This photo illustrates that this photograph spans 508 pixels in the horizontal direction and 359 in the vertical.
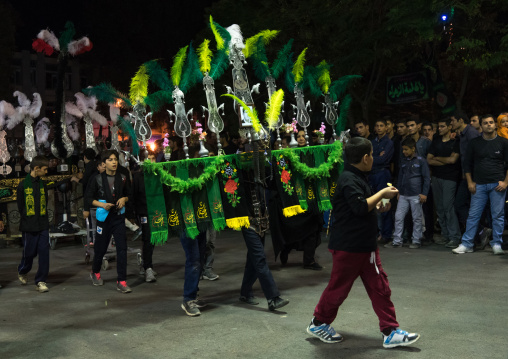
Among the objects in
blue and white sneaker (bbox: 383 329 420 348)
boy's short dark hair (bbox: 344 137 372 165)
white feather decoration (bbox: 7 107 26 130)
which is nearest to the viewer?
blue and white sneaker (bbox: 383 329 420 348)

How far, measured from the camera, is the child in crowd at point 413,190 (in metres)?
11.2

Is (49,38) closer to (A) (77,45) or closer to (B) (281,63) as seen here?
(A) (77,45)

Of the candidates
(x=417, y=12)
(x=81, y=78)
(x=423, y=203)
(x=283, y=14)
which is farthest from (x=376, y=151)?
(x=81, y=78)

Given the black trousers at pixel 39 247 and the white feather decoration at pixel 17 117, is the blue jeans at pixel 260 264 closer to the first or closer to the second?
the black trousers at pixel 39 247

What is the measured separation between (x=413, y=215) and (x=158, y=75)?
18.8 feet

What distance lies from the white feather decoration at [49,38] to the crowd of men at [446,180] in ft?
23.3

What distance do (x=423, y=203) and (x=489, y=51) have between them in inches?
269

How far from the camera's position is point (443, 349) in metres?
5.51

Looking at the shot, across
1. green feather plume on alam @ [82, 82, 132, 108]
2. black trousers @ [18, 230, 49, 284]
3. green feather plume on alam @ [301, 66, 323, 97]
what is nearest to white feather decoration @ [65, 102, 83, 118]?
black trousers @ [18, 230, 49, 284]

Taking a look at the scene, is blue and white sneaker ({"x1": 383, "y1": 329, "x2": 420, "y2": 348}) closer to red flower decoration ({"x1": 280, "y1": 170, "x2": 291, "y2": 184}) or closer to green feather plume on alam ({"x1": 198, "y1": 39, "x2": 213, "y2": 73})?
red flower decoration ({"x1": 280, "y1": 170, "x2": 291, "y2": 184})

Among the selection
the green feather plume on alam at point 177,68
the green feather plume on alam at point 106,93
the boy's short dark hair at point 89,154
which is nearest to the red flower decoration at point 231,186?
the green feather plume on alam at point 177,68

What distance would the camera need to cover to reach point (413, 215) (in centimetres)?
1129

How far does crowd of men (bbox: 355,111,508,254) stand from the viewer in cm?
1024

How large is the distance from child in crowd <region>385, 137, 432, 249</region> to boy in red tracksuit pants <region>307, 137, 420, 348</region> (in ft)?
18.7
